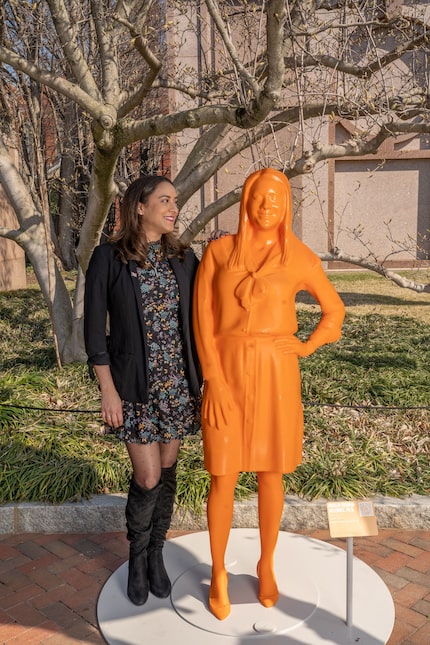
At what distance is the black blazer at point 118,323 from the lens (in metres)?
2.86

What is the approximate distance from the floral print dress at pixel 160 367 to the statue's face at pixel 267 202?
0.50 m

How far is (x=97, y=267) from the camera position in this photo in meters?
2.89

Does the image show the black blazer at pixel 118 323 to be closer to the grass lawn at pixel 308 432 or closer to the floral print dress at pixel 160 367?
the floral print dress at pixel 160 367

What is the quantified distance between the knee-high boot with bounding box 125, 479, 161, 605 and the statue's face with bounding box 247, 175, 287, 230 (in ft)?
4.44

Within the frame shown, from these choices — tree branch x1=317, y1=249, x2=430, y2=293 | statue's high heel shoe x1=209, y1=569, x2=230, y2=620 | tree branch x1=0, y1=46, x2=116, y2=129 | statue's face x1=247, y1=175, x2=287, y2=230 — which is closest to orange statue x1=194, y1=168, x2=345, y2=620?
statue's face x1=247, y1=175, x2=287, y2=230

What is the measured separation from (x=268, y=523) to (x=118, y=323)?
1190 mm

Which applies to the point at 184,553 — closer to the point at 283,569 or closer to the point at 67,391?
the point at 283,569

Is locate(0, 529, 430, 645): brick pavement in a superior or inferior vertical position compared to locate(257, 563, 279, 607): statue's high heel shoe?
inferior

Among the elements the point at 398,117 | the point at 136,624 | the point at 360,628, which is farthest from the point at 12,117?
the point at 360,628

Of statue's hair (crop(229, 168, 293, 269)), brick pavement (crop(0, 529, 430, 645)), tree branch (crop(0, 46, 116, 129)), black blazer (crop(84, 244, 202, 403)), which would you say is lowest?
brick pavement (crop(0, 529, 430, 645))

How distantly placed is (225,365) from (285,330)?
316 millimetres

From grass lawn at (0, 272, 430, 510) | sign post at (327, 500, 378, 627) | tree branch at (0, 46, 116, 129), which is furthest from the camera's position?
tree branch at (0, 46, 116, 129)

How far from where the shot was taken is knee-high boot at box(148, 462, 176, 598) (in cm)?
320

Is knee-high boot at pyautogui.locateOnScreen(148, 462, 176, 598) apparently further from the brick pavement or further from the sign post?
the sign post
